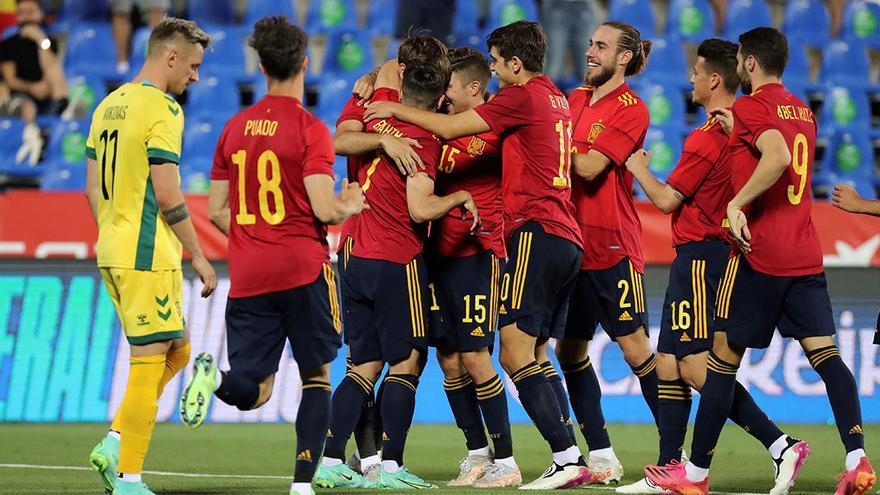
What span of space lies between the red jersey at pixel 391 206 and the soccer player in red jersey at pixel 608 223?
3.45 ft

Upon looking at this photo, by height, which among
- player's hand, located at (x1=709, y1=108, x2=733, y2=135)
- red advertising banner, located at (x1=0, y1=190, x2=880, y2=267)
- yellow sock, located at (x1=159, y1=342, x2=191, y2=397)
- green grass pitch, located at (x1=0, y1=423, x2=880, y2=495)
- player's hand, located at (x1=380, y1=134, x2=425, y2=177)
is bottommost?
green grass pitch, located at (x1=0, y1=423, x2=880, y2=495)

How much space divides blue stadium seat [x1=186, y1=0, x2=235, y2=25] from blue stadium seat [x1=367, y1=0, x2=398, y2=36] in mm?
1745

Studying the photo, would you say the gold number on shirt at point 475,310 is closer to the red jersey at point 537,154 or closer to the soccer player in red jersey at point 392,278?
the soccer player in red jersey at point 392,278

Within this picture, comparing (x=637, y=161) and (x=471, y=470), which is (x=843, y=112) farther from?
(x=471, y=470)

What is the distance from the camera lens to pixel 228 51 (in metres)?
15.8

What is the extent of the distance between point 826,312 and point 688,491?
1.14 meters

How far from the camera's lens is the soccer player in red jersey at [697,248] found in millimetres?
7188

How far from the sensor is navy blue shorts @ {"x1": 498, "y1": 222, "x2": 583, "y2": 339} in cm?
696

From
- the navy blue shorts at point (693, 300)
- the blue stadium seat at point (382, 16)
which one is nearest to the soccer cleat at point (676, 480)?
the navy blue shorts at point (693, 300)

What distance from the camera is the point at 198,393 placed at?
18.4 feet

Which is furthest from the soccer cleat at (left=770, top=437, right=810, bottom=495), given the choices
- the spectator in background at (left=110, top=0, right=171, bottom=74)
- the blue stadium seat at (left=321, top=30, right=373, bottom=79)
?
the spectator in background at (left=110, top=0, right=171, bottom=74)

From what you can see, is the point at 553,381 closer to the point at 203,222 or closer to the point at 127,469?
the point at 127,469

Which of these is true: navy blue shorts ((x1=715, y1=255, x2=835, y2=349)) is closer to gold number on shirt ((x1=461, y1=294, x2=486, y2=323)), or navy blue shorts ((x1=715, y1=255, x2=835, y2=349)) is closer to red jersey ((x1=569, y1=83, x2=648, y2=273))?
red jersey ((x1=569, y1=83, x2=648, y2=273))

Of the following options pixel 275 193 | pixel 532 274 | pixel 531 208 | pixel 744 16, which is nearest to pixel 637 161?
pixel 531 208
